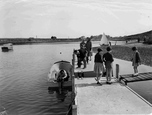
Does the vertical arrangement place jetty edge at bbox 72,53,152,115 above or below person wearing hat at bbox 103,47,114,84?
below

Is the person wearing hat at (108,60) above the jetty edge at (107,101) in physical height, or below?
above

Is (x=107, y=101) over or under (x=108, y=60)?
under

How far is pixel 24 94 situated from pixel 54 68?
360 centimetres

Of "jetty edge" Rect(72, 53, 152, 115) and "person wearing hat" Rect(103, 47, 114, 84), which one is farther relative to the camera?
"person wearing hat" Rect(103, 47, 114, 84)

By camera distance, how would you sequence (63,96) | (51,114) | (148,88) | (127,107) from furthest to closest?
(63,96)
(148,88)
(51,114)
(127,107)

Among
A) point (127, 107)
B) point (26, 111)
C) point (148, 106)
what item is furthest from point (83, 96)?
point (26, 111)

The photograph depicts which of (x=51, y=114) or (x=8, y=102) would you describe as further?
(x=8, y=102)

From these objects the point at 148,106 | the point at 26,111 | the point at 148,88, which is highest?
the point at 148,106

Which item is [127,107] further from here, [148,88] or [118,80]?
[148,88]

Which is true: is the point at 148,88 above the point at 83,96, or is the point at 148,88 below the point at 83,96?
below

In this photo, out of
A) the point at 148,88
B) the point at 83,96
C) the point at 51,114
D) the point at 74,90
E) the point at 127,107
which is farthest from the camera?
the point at 148,88

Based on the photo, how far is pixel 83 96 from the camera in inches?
317

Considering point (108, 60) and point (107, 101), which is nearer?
point (107, 101)

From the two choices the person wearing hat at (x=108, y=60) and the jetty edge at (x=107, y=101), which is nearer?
the jetty edge at (x=107, y=101)
